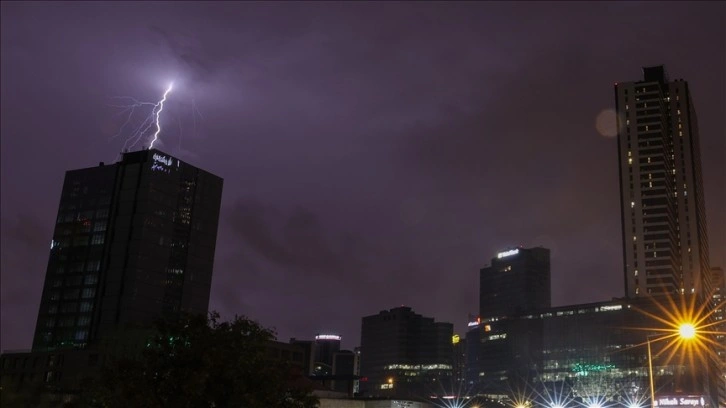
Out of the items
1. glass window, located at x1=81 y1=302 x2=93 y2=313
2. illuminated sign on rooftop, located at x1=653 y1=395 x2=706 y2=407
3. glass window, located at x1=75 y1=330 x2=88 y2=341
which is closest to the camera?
illuminated sign on rooftop, located at x1=653 y1=395 x2=706 y2=407

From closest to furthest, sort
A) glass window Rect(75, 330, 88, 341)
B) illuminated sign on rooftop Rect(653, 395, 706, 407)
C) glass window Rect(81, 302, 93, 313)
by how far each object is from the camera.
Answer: illuminated sign on rooftop Rect(653, 395, 706, 407) → glass window Rect(75, 330, 88, 341) → glass window Rect(81, 302, 93, 313)

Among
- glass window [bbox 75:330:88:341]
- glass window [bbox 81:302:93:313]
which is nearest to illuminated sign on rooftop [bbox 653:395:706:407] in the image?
glass window [bbox 75:330:88:341]

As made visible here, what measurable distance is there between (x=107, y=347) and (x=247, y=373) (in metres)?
106

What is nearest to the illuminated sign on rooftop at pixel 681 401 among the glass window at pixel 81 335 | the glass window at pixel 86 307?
the glass window at pixel 81 335

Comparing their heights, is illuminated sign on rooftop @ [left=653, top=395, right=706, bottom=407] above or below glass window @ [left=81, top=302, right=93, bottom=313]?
below

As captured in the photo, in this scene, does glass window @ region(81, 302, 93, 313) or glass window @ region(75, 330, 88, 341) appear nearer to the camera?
glass window @ region(75, 330, 88, 341)

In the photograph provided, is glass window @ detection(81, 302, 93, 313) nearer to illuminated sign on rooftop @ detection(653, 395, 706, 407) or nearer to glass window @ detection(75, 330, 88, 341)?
glass window @ detection(75, 330, 88, 341)

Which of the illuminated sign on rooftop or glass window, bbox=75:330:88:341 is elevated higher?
glass window, bbox=75:330:88:341

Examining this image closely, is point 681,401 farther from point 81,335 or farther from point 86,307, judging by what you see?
point 86,307

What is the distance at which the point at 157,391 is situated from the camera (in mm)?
34344

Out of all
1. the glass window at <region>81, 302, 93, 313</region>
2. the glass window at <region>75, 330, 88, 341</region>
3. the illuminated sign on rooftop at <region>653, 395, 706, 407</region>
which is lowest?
the illuminated sign on rooftop at <region>653, 395, 706, 407</region>

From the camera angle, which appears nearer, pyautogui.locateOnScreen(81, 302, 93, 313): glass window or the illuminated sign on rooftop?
the illuminated sign on rooftop

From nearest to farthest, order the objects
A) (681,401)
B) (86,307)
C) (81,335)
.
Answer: (681,401)
(81,335)
(86,307)

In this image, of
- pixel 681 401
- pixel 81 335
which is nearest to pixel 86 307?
pixel 81 335
